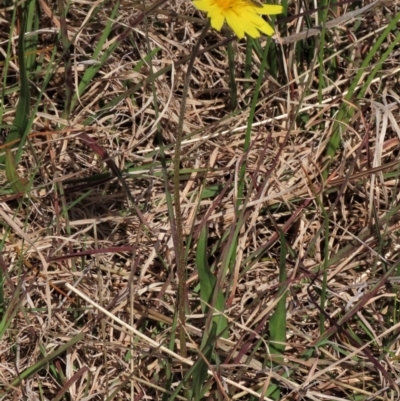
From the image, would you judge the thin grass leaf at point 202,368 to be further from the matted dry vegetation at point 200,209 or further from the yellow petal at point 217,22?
the yellow petal at point 217,22

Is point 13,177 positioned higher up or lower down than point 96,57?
lower down

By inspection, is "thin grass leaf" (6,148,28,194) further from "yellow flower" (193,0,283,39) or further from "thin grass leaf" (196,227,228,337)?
"yellow flower" (193,0,283,39)

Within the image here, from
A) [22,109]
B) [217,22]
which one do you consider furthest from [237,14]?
[22,109]

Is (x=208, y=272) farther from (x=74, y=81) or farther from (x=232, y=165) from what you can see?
(x=74, y=81)

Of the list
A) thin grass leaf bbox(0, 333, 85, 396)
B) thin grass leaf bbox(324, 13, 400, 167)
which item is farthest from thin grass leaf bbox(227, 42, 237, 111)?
thin grass leaf bbox(0, 333, 85, 396)

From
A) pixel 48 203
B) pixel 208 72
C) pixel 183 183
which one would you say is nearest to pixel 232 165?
pixel 183 183

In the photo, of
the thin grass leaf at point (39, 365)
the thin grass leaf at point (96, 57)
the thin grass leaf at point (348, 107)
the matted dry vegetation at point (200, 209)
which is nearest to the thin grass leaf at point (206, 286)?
the matted dry vegetation at point (200, 209)

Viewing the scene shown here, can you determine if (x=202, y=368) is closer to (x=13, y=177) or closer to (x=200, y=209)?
(x=200, y=209)
